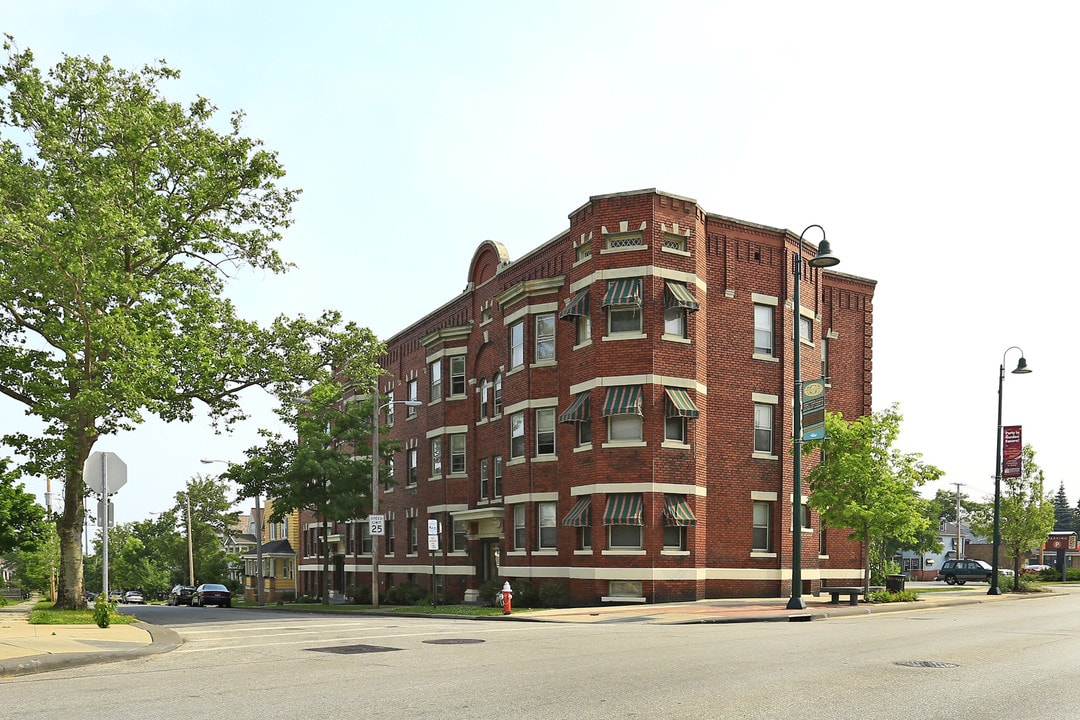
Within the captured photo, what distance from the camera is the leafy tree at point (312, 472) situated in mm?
43781

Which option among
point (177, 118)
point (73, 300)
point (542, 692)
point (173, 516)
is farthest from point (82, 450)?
point (173, 516)

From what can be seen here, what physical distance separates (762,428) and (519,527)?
9.66 m

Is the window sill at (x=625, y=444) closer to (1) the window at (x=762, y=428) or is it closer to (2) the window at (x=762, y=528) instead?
(1) the window at (x=762, y=428)

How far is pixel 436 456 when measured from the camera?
47.9 meters

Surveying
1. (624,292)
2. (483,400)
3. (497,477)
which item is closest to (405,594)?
(497,477)

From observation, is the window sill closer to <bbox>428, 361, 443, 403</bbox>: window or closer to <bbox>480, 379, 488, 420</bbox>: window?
<bbox>480, 379, 488, 420</bbox>: window

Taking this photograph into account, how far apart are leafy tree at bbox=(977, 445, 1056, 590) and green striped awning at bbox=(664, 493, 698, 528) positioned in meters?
20.1

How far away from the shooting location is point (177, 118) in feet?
99.0

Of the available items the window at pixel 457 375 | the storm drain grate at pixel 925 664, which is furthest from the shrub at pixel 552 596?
the storm drain grate at pixel 925 664

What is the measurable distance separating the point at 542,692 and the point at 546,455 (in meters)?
25.6

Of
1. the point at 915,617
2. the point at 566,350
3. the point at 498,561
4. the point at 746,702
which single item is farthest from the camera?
the point at 498,561

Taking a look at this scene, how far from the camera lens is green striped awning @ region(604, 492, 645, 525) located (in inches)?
1266

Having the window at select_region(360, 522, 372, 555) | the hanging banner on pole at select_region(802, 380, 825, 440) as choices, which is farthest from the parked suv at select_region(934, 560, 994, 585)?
the hanging banner on pole at select_region(802, 380, 825, 440)

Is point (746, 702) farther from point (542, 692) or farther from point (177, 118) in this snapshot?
point (177, 118)
